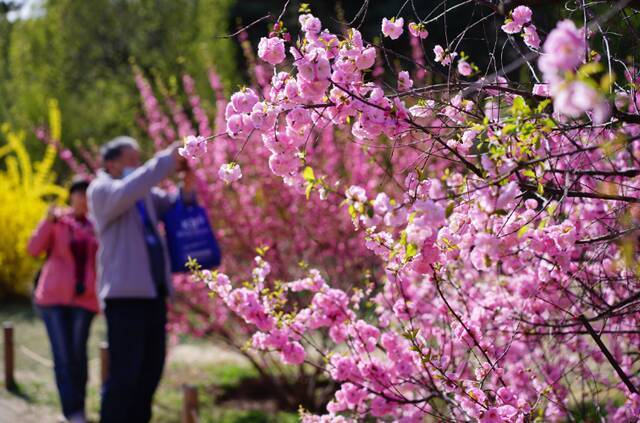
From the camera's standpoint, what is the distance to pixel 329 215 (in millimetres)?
6516

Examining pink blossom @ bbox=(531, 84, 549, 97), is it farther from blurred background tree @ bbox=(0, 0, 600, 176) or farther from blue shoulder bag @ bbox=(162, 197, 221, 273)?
blurred background tree @ bbox=(0, 0, 600, 176)

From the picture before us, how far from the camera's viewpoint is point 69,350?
553cm

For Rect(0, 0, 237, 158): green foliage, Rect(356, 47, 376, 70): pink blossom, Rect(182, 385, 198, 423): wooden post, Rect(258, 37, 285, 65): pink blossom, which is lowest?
Rect(182, 385, 198, 423): wooden post

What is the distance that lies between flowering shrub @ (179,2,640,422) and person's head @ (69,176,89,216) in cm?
296

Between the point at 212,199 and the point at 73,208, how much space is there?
4.33 feet

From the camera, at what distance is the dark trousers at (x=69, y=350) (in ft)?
18.1

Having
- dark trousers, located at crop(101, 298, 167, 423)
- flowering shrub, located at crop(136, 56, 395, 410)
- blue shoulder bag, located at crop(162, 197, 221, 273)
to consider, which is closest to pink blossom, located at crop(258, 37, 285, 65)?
dark trousers, located at crop(101, 298, 167, 423)

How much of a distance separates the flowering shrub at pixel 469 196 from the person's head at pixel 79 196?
2.96 meters

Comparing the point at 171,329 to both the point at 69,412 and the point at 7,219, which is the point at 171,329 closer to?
the point at 69,412

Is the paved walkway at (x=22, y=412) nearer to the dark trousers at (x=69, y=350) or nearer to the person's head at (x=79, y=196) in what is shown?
the dark trousers at (x=69, y=350)

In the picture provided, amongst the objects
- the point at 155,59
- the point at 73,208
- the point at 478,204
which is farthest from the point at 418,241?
the point at 155,59

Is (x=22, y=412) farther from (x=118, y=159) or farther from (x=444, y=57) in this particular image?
(x=444, y=57)

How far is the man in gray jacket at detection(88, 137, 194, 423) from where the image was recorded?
484 centimetres

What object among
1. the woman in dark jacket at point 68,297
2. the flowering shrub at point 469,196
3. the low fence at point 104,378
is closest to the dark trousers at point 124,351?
the low fence at point 104,378
